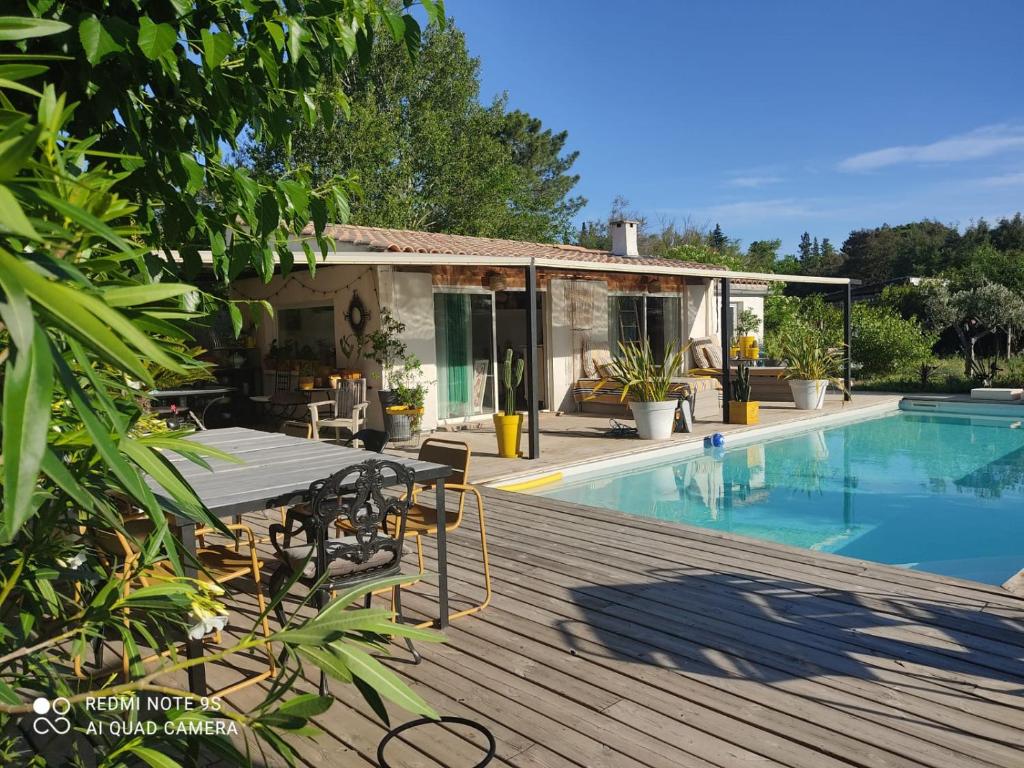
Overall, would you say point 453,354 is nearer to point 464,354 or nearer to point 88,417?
point 464,354

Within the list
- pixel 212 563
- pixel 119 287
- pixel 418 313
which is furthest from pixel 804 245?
pixel 119 287

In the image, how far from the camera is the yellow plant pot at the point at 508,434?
924 centimetres

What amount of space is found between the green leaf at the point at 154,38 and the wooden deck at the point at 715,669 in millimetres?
2379

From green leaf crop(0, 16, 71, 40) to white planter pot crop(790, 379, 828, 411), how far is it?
14.4 meters

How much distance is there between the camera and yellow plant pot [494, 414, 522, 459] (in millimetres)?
9242

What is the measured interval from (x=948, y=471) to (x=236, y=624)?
9.74 metres

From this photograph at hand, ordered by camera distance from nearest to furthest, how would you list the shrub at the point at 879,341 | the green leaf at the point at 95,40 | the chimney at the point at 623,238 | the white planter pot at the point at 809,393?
the green leaf at the point at 95,40
the white planter pot at the point at 809,393
the chimney at the point at 623,238
the shrub at the point at 879,341

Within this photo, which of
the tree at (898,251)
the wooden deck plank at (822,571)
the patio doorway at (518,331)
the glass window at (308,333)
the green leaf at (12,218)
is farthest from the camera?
the tree at (898,251)

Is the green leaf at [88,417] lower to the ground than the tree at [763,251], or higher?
lower

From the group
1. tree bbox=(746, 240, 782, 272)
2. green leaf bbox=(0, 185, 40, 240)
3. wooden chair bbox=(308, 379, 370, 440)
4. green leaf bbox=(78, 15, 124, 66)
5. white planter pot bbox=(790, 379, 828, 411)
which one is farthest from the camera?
tree bbox=(746, 240, 782, 272)

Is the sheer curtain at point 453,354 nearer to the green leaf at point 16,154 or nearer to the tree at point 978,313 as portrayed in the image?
the green leaf at point 16,154

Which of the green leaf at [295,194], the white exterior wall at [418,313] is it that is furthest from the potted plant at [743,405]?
the green leaf at [295,194]

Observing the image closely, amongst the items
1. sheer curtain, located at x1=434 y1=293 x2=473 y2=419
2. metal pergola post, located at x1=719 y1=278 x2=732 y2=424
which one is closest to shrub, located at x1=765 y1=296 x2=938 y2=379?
metal pergola post, located at x1=719 y1=278 x2=732 y2=424

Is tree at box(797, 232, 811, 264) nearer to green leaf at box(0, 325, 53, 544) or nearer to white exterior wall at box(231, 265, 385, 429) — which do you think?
white exterior wall at box(231, 265, 385, 429)
